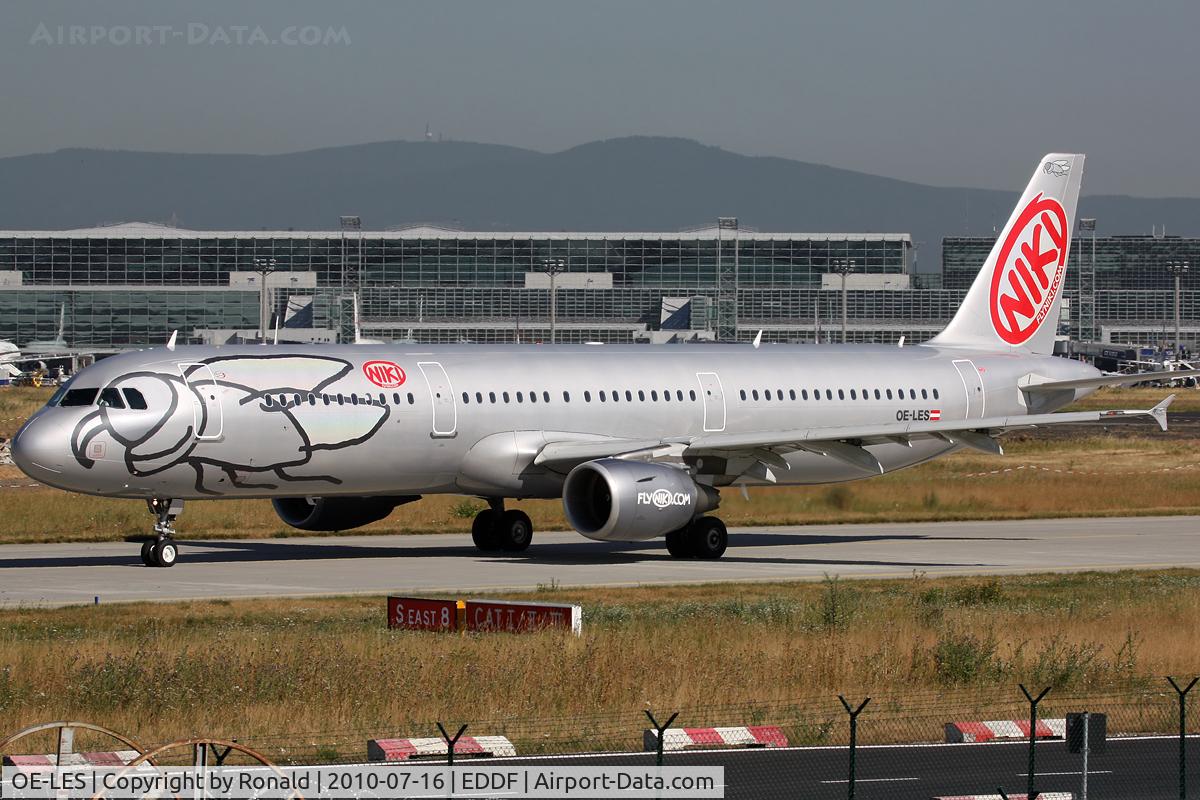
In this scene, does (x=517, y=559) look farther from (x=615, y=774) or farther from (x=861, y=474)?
(x=615, y=774)

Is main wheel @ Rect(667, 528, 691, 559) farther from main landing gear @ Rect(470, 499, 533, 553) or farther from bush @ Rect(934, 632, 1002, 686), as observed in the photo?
bush @ Rect(934, 632, 1002, 686)

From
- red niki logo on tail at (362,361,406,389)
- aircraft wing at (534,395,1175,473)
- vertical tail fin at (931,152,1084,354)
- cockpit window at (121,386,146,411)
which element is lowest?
aircraft wing at (534,395,1175,473)

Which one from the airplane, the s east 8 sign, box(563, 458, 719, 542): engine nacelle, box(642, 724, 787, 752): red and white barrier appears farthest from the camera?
box(563, 458, 719, 542): engine nacelle

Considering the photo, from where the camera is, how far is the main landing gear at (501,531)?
4219 centimetres

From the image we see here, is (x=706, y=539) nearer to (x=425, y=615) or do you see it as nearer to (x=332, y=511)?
(x=332, y=511)

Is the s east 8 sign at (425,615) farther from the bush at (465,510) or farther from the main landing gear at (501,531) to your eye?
the bush at (465,510)

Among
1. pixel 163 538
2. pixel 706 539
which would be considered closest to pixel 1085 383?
pixel 706 539

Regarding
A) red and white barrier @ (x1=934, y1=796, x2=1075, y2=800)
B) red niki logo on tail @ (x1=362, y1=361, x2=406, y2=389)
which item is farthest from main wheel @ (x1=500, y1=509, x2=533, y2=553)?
red and white barrier @ (x1=934, y1=796, x2=1075, y2=800)

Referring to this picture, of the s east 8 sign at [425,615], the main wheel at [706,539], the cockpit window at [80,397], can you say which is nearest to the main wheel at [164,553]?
the cockpit window at [80,397]

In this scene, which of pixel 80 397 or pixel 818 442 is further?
pixel 818 442

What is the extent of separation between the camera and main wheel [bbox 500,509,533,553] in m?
42.2

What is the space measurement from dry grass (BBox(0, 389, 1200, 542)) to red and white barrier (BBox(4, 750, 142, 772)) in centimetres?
2784

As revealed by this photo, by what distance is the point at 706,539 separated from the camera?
40688 millimetres

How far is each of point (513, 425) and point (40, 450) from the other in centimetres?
1021
